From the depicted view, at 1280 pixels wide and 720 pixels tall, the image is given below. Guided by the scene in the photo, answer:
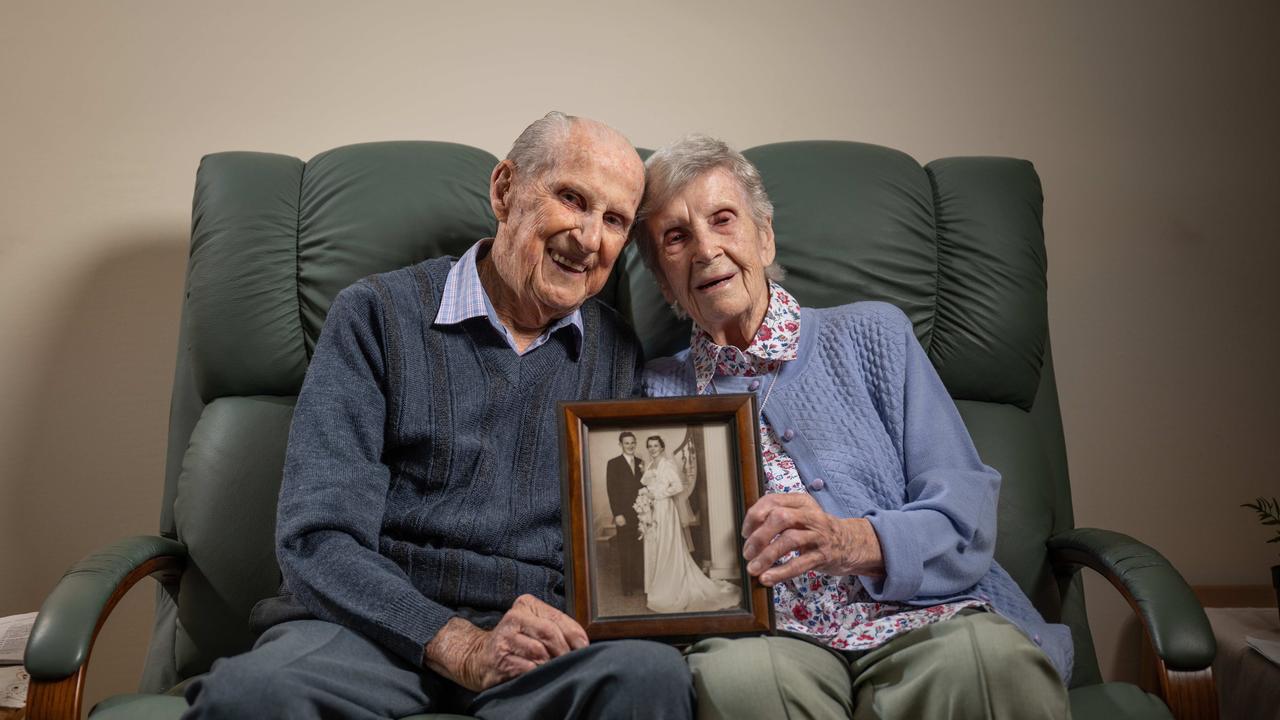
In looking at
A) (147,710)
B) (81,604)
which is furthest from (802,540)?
(81,604)

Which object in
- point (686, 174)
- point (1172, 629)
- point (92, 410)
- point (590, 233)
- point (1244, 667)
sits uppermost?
point (686, 174)

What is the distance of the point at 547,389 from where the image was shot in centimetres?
158

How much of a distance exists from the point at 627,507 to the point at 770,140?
1205mm

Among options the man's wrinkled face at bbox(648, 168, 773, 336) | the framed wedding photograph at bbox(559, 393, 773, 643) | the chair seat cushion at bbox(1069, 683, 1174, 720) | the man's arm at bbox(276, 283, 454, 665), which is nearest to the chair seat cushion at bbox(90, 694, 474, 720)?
the man's arm at bbox(276, 283, 454, 665)

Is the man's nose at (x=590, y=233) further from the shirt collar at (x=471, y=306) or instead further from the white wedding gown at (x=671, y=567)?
the white wedding gown at (x=671, y=567)

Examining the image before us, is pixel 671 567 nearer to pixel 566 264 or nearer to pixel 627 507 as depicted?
pixel 627 507

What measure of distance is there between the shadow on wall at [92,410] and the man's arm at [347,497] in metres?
0.91

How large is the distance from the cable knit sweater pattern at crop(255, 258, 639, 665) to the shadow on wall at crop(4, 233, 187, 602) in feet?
2.97

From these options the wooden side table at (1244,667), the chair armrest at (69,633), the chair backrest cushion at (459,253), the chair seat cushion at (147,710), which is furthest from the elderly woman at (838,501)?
the chair armrest at (69,633)

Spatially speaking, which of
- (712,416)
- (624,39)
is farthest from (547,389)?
(624,39)

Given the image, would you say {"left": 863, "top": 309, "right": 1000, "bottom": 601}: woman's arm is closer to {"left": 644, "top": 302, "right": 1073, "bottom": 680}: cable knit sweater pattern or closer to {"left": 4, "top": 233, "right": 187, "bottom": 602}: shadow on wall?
{"left": 644, "top": 302, "right": 1073, "bottom": 680}: cable knit sweater pattern

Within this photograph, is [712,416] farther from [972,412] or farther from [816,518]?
[972,412]

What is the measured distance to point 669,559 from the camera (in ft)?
4.21

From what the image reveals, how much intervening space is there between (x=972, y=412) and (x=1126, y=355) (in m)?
0.62
